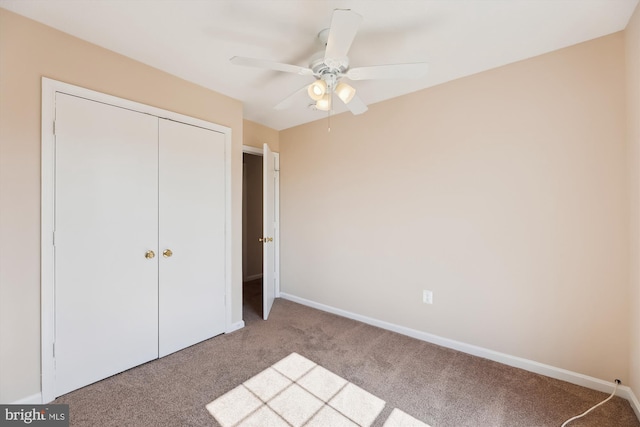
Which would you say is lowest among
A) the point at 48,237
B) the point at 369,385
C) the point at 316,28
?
the point at 369,385

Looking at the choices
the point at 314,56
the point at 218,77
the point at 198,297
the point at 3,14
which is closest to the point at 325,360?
the point at 198,297

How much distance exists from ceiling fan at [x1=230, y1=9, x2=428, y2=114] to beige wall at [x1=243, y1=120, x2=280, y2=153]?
1.56 m

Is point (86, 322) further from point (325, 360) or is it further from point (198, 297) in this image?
point (325, 360)

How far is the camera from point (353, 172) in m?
3.08

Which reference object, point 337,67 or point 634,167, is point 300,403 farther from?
point 634,167

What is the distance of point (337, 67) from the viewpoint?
1695 millimetres

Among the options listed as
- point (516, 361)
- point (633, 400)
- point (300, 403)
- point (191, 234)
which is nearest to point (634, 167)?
point (633, 400)

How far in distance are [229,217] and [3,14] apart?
1964 mm

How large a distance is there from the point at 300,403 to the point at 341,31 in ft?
7.29

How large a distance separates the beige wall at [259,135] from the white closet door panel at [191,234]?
77 centimetres

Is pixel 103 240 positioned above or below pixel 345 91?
below

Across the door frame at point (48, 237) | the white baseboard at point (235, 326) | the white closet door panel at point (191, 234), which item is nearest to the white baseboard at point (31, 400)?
the door frame at point (48, 237)

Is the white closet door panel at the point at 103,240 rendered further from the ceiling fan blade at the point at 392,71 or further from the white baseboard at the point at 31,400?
the ceiling fan blade at the point at 392,71

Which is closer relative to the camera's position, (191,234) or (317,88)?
(317,88)
